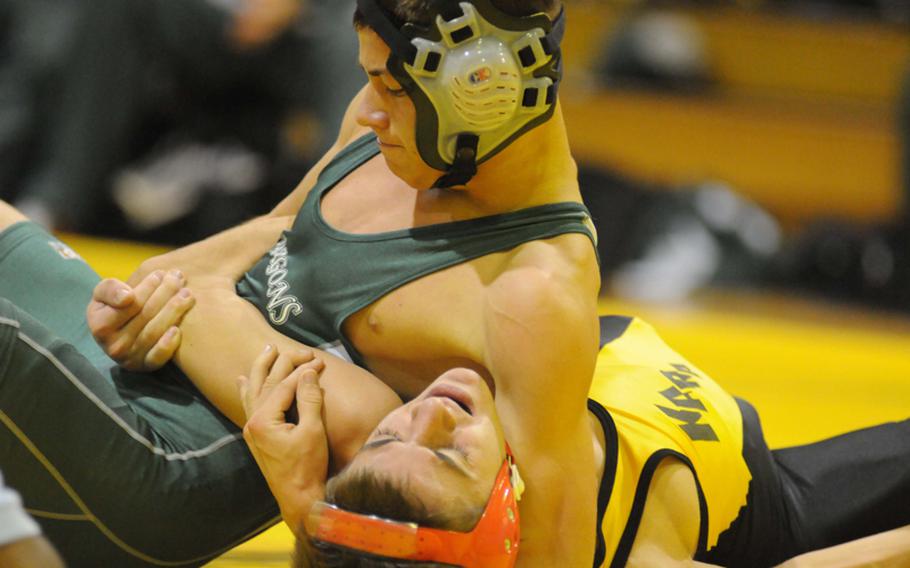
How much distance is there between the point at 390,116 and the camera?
252 cm

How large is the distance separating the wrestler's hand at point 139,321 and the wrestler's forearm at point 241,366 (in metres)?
0.03

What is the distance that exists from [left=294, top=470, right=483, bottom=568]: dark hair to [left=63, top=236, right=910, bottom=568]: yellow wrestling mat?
2.15 metres

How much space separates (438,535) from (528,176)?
0.73 metres

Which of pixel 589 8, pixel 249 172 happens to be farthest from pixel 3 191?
pixel 589 8

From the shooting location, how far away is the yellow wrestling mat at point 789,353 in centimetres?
459

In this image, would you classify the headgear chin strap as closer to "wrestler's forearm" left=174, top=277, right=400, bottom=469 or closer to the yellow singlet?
"wrestler's forearm" left=174, top=277, right=400, bottom=469

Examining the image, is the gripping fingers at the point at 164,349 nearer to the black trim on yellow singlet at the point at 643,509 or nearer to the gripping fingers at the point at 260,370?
the gripping fingers at the point at 260,370

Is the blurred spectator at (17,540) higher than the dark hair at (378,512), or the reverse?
the blurred spectator at (17,540)

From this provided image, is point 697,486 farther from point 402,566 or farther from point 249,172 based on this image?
point 249,172

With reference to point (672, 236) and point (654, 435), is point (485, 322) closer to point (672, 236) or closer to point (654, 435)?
point (654, 435)

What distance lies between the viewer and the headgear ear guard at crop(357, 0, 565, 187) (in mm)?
2387

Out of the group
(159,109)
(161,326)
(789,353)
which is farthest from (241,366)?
(159,109)

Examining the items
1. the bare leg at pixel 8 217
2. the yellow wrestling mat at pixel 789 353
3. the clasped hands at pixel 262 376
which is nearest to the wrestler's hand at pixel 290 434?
the clasped hands at pixel 262 376

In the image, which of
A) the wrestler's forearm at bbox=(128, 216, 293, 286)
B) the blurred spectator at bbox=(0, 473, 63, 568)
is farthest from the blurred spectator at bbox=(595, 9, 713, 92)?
the blurred spectator at bbox=(0, 473, 63, 568)
